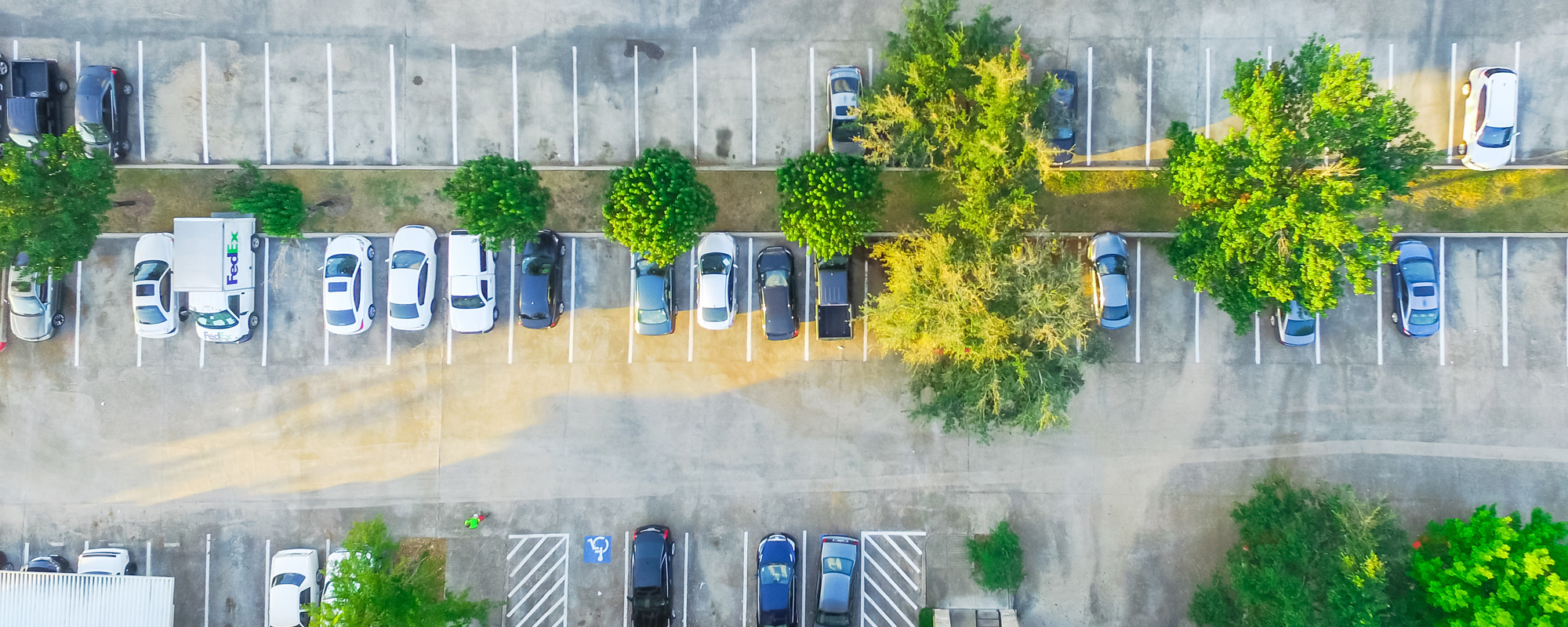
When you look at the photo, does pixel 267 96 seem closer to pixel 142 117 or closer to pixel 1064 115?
pixel 142 117

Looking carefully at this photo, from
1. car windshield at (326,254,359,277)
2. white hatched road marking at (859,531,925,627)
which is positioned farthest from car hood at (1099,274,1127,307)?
car windshield at (326,254,359,277)

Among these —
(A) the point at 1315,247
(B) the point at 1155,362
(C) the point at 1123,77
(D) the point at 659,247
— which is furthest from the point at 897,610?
(C) the point at 1123,77

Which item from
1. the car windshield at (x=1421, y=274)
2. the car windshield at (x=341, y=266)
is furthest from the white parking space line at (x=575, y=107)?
the car windshield at (x=1421, y=274)

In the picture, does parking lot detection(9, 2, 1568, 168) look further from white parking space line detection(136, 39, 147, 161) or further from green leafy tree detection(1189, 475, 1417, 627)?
green leafy tree detection(1189, 475, 1417, 627)

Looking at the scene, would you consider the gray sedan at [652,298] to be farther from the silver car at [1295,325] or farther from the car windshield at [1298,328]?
the car windshield at [1298,328]

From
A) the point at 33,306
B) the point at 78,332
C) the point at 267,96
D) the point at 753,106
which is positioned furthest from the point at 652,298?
the point at 33,306

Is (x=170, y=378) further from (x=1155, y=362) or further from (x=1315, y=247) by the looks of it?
(x=1315, y=247)

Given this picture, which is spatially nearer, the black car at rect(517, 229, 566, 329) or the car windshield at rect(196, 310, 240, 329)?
the car windshield at rect(196, 310, 240, 329)
